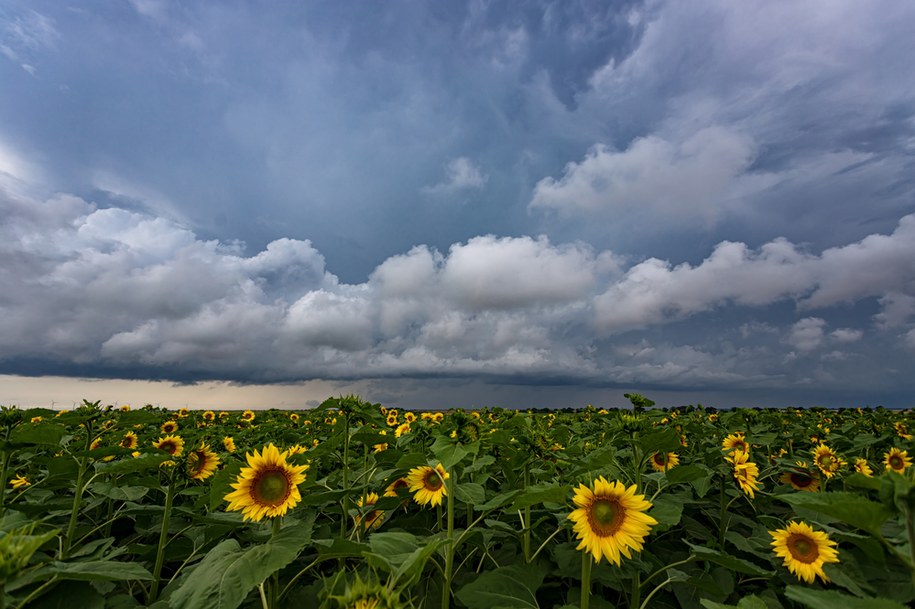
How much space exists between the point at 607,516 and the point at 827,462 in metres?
3.89

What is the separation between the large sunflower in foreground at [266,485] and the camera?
2.95m

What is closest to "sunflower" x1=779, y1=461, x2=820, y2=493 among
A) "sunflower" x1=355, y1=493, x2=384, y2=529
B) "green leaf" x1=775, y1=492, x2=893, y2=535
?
"green leaf" x1=775, y1=492, x2=893, y2=535

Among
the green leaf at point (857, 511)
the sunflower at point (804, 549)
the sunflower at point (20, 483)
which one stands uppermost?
the green leaf at point (857, 511)

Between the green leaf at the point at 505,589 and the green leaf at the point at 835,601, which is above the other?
the green leaf at the point at 835,601

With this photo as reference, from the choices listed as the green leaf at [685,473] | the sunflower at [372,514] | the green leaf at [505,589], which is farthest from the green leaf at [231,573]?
the green leaf at [685,473]

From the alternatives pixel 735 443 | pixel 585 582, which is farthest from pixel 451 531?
pixel 735 443

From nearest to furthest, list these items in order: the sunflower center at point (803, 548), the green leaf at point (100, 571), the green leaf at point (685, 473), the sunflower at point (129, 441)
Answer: the green leaf at point (100, 571) → the green leaf at point (685, 473) → the sunflower center at point (803, 548) → the sunflower at point (129, 441)

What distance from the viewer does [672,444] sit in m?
3.39

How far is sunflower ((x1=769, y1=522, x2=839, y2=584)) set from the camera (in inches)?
138

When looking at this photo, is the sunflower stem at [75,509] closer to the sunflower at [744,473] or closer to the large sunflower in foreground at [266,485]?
the large sunflower in foreground at [266,485]

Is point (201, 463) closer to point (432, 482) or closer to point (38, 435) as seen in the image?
point (38, 435)

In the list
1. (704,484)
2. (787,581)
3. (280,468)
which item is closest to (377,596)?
(280,468)

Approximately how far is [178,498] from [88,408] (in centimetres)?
139

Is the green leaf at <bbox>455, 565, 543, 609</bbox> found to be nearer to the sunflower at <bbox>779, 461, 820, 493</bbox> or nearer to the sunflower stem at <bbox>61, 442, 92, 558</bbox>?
the sunflower stem at <bbox>61, 442, 92, 558</bbox>
